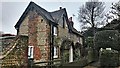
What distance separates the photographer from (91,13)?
38344 mm

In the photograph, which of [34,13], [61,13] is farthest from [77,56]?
[34,13]

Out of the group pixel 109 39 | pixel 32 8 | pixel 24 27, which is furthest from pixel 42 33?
pixel 109 39

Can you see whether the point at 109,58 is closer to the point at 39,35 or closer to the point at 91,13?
the point at 39,35

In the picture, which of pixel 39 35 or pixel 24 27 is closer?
pixel 39 35

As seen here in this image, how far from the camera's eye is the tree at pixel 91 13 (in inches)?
1490

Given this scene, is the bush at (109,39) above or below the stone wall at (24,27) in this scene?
below

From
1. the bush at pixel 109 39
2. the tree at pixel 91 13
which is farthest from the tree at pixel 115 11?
the bush at pixel 109 39

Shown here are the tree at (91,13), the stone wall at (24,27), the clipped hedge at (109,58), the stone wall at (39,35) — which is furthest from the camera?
the tree at (91,13)

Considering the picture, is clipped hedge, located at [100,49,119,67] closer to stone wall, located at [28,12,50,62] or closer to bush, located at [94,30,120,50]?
bush, located at [94,30,120,50]

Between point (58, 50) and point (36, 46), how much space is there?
2490 mm

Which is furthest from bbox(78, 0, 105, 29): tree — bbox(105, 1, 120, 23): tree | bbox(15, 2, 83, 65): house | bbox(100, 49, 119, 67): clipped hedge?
bbox(100, 49, 119, 67): clipped hedge

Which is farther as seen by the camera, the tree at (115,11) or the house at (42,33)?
the tree at (115,11)

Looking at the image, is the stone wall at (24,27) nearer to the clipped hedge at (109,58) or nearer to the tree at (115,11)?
the clipped hedge at (109,58)

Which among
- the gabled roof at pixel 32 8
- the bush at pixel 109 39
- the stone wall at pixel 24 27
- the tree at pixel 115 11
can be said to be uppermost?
the tree at pixel 115 11
